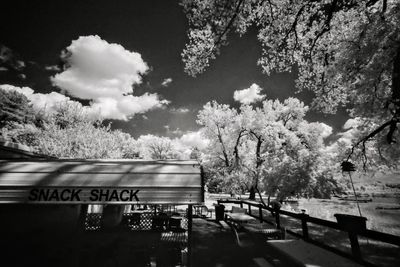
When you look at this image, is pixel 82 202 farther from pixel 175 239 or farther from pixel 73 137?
pixel 73 137

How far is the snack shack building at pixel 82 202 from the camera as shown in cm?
479

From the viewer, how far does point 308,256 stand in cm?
467

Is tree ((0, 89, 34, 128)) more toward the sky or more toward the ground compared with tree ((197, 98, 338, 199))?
more toward the sky

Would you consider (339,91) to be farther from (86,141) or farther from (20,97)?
(20,97)

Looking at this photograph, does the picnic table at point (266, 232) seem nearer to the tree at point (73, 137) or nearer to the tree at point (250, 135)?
the tree at point (250, 135)

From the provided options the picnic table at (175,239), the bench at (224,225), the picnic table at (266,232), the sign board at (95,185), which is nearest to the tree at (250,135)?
the bench at (224,225)

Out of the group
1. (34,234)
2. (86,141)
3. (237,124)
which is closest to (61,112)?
(86,141)

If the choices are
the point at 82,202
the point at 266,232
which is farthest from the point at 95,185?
the point at 266,232

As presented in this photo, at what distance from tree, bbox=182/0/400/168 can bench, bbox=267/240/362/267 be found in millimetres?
5882

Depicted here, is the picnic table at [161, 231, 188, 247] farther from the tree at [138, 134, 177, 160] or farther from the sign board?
the tree at [138, 134, 177, 160]

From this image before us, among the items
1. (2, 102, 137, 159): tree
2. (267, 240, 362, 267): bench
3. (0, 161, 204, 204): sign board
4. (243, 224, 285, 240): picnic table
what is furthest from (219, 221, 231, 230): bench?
(2, 102, 137, 159): tree

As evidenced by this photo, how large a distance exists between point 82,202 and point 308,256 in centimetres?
512

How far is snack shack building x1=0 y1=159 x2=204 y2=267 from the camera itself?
4793 millimetres

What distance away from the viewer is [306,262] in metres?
4.30
